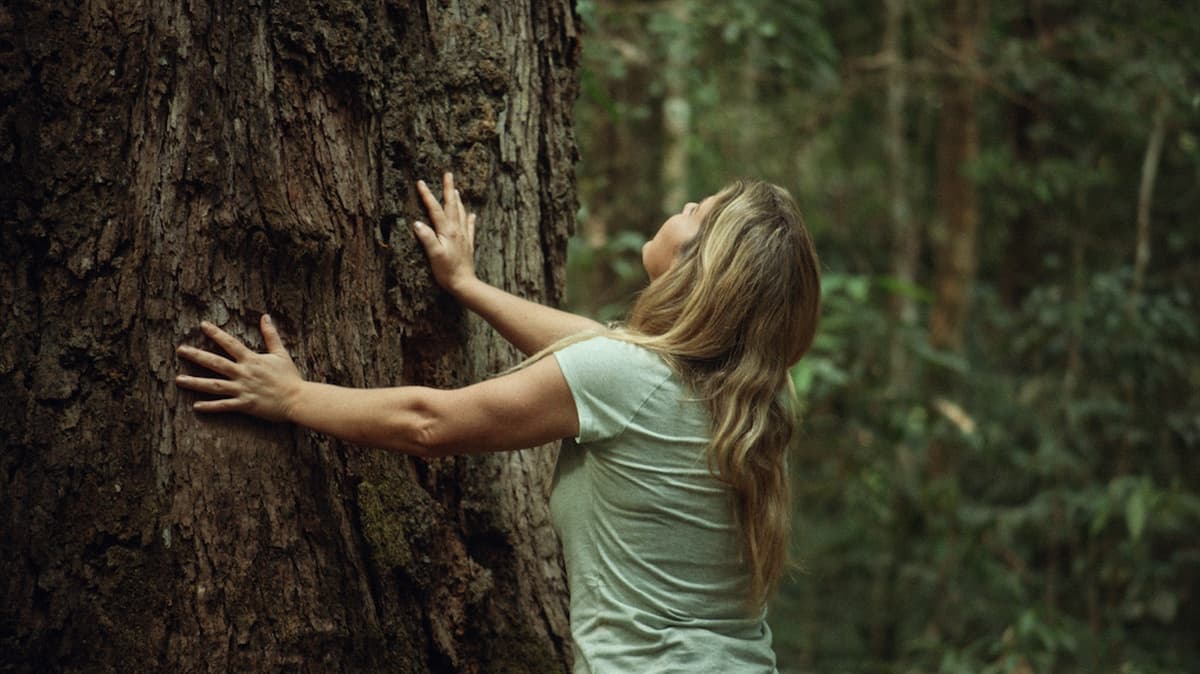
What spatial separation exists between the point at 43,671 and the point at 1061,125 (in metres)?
7.82

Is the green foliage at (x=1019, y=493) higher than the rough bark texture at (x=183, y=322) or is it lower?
lower

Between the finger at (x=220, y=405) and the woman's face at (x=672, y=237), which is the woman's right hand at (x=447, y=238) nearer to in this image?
the woman's face at (x=672, y=237)

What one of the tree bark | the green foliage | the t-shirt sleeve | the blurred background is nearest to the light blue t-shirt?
the t-shirt sleeve

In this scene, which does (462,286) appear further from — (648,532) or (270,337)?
(648,532)

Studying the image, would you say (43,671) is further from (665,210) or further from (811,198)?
(811,198)

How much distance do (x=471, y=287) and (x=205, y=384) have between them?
691mm

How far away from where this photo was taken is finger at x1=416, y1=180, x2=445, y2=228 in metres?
2.68

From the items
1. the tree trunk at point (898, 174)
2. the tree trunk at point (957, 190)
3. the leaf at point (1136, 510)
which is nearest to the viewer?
the leaf at point (1136, 510)

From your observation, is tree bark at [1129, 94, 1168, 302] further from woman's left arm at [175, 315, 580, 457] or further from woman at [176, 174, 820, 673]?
woman's left arm at [175, 315, 580, 457]

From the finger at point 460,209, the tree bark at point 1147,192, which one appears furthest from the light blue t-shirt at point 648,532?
the tree bark at point 1147,192

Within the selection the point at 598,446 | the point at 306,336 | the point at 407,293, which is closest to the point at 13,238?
the point at 306,336

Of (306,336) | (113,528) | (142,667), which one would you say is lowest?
(142,667)

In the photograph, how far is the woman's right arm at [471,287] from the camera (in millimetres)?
2680

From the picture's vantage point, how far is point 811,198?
1030cm
